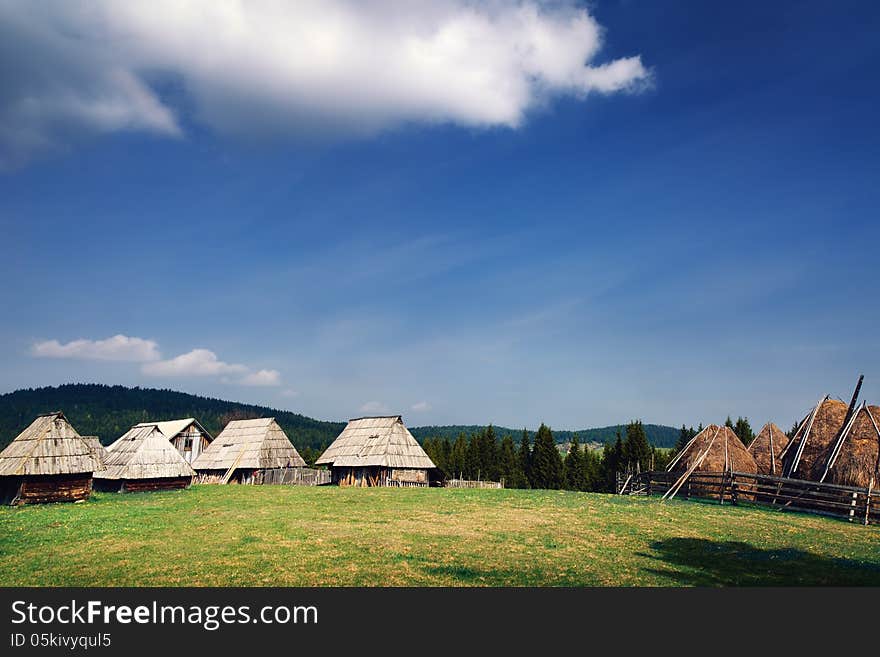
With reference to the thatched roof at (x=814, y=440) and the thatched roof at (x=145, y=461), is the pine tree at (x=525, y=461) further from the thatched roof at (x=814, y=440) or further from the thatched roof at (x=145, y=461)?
the thatched roof at (x=145, y=461)

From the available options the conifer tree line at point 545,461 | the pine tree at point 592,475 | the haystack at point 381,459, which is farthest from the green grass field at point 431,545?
the pine tree at point 592,475

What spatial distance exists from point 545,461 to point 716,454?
4681 cm

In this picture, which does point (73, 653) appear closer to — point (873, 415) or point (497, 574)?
point (497, 574)

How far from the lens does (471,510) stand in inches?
1162

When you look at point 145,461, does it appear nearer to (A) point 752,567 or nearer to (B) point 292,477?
(B) point 292,477

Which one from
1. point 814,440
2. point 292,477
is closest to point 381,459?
point 292,477

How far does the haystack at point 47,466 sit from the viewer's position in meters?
34.7

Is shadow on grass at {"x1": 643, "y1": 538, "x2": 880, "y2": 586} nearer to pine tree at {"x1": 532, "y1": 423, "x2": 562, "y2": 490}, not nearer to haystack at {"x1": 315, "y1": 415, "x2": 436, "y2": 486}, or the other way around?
haystack at {"x1": 315, "y1": 415, "x2": 436, "y2": 486}

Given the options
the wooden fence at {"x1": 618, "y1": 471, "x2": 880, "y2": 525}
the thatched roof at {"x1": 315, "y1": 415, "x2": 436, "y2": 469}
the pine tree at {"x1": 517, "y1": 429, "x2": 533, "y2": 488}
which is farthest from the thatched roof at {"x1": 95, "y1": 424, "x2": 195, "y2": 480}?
the pine tree at {"x1": 517, "y1": 429, "x2": 533, "y2": 488}

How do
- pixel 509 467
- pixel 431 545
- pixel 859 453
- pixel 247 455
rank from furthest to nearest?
pixel 509 467 < pixel 247 455 < pixel 859 453 < pixel 431 545

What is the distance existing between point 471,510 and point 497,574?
15.0m

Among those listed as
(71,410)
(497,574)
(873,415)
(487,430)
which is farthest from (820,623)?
(71,410)

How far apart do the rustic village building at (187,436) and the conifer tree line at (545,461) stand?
132 ft

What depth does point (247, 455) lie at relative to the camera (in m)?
57.2
